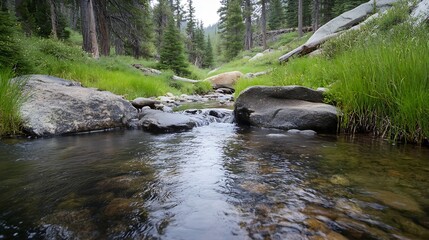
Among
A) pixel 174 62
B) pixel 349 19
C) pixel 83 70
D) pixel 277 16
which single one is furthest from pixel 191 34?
pixel 83 70

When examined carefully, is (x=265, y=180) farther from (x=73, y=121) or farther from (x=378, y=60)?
(x=73, y=121)

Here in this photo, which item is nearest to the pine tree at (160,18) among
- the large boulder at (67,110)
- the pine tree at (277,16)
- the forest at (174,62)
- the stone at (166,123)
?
the forest at (174,62)

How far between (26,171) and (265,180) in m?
2.16

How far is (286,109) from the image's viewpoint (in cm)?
496

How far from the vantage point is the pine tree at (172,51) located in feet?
56.0

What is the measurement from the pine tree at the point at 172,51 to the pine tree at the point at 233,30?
26.6 meters

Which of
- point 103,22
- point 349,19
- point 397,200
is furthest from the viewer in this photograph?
Result: point 103,22

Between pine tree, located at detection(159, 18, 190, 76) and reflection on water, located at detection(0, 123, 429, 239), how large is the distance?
1453 cm

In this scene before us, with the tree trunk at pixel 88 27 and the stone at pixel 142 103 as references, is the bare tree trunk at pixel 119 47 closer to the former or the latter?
the tree trunk at pixel 88 27

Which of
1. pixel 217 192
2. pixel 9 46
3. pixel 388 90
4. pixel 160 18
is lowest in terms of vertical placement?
pixel 217 192

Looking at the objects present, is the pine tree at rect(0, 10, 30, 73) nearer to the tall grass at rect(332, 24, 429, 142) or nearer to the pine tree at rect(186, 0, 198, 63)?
the tall grass at rect(332, 24, 429, 142)

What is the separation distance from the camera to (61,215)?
5.32 feet

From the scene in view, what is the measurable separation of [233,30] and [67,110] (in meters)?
43.4

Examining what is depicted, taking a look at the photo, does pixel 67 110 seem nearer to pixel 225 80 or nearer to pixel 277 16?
pixel 225 80
